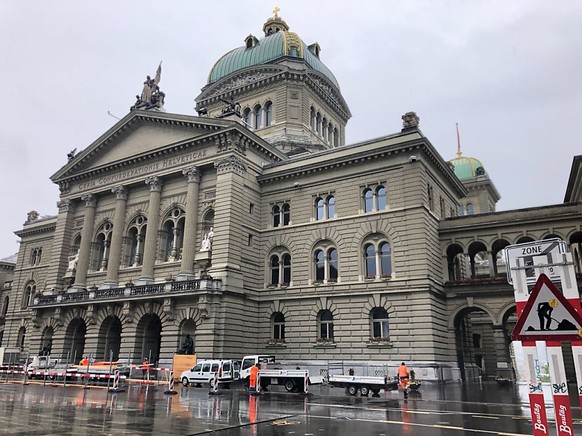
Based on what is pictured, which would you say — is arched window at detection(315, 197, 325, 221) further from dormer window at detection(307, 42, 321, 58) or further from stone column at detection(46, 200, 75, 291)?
dormer window at detection(307, 42, 321, 58)

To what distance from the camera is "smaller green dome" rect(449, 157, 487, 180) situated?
73.2 metres

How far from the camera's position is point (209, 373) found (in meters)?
31.2

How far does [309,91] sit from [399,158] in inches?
906

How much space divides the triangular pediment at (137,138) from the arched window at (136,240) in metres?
6.22

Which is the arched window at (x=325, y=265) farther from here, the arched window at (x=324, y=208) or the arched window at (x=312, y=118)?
the arched window at (x=312, y=118)

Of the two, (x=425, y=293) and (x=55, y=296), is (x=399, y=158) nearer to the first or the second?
(x=425, y=293)

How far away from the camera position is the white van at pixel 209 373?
1201 inches

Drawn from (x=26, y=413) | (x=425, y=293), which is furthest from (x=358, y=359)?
(x=26, y=413)

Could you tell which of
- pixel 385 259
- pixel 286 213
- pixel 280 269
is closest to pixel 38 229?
pixel 286 213

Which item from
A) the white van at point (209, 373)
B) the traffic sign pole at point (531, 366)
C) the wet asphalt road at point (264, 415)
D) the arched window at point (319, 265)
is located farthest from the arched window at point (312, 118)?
the traffic sign pole at point (531, 366)

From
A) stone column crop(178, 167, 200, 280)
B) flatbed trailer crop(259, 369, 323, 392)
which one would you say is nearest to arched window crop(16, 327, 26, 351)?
stone column crop(178, 167, 200, 280)

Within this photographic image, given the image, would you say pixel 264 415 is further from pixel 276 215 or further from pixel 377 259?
pixel 276 215

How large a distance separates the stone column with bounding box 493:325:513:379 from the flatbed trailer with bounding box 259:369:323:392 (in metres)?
15.7

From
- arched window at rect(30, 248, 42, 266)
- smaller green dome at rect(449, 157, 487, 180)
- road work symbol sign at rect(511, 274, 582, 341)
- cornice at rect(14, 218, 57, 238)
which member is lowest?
road work symbol sign at rect(511, 274, 582, 341)
